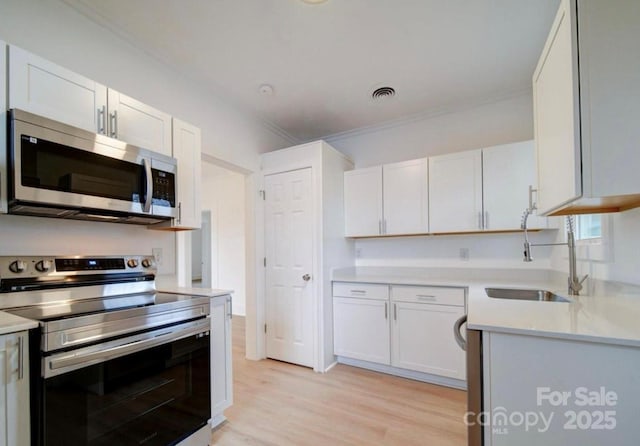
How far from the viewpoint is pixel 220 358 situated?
1903mm

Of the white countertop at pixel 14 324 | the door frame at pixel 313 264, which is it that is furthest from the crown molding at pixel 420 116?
the white countertop at pixel 14 324

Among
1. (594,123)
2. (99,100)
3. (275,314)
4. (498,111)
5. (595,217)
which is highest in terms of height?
(498,111)

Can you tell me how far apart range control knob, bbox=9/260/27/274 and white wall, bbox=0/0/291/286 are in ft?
0.28

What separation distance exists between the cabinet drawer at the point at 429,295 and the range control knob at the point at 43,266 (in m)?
2.50

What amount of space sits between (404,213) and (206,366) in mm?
2263

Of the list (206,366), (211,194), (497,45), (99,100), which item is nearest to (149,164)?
(99,100)

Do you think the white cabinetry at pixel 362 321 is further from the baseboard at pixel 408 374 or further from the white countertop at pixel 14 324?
the white countertop at pixel 14 324

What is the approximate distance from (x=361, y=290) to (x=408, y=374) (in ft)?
2.84

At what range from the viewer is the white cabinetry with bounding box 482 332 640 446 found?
889 mm

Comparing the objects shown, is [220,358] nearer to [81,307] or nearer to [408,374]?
[81,307]

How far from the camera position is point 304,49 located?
7.07 ft

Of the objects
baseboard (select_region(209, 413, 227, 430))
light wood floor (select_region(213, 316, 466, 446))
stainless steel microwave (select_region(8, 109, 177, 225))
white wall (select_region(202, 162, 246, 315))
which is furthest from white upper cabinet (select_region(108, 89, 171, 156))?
white wall (select_region(202, 162, 246, 315))

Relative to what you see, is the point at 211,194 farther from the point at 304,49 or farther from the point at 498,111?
the point at 498,111

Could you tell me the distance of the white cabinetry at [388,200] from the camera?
2.95m
